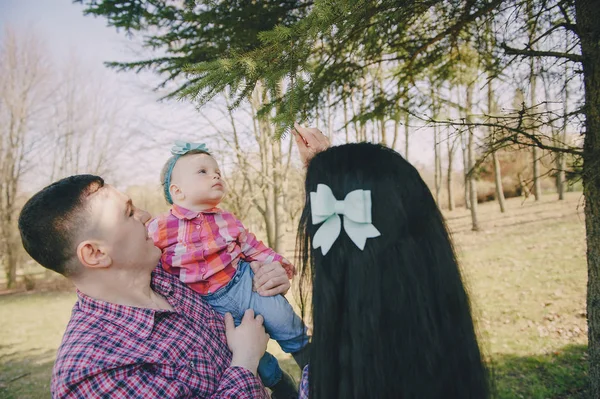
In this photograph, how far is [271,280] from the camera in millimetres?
1994

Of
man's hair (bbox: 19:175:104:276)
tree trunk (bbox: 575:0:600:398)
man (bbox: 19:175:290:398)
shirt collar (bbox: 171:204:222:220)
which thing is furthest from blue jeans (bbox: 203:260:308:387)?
tree trunk (bbox: 575:0:600:398)

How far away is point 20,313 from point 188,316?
1359 cm

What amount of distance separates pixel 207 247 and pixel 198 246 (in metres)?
0.05

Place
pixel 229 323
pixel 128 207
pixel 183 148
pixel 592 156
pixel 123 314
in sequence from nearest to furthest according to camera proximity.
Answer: pixel 123 314 → pixel 128 207 → pixel 229 323 → pixel 183 148 → pixel 592 156

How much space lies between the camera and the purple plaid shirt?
4.33 feet

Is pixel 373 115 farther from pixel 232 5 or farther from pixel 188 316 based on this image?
pixel 188 316

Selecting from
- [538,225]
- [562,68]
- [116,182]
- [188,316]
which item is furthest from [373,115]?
[116,182]

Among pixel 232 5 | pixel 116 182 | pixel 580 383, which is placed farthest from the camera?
pixel 116 182

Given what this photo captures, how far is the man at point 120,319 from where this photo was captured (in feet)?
4.43

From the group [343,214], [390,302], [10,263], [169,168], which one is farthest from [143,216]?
[10,263]

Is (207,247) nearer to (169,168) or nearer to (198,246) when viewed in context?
(198,246)

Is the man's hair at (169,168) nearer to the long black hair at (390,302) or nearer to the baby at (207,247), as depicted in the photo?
the baby at (207,247)


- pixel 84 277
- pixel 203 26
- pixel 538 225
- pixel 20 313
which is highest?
pixel 203 26

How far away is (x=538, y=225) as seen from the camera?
44.3 feet
